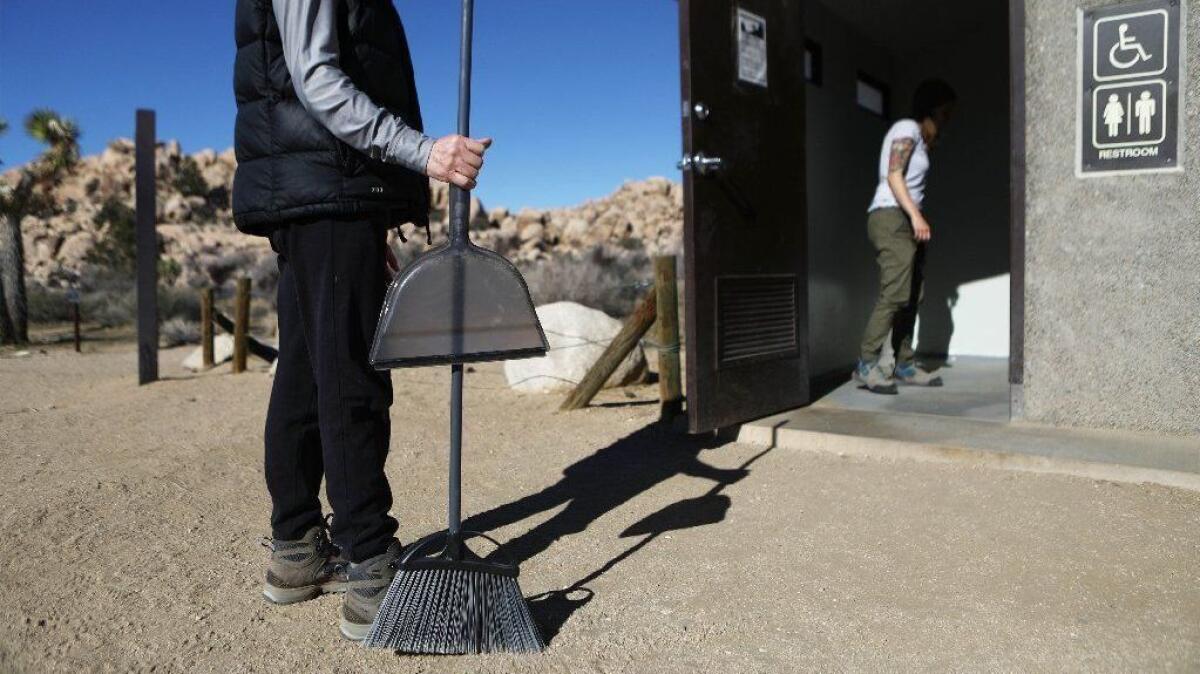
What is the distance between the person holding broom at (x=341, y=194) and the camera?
224 cm

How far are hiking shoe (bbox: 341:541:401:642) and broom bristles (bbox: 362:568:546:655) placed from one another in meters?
0.14

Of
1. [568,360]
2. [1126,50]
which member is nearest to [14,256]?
[568,360]

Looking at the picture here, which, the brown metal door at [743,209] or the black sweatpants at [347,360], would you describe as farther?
the brown metal door at [743,209]

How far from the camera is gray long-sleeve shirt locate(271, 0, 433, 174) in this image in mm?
2211

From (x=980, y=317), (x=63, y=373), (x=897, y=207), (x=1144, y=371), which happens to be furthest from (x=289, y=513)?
(x=63, y=373)

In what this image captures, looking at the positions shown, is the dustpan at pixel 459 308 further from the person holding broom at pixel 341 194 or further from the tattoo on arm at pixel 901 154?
the tattoo on arm at pixel 901 154

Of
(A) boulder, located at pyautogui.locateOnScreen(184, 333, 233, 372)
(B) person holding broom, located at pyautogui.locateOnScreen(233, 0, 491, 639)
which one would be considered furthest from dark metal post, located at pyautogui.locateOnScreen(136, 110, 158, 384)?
(B) person holding broom, located at pyautogui.locateOnScreen(233, 0, 491, 639)

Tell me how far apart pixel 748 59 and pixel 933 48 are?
11.8 ft

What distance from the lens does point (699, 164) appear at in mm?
4266

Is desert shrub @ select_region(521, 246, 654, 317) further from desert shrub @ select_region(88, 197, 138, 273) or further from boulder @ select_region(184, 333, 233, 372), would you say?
desert shrub @ select_region(88, 197, 138, 273)

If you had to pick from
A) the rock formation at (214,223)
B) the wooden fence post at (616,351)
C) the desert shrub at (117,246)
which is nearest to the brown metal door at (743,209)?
the wooden fence post at (616,351)

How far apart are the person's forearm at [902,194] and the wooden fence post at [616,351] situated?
158 centimetres

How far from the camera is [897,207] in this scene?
5.52m

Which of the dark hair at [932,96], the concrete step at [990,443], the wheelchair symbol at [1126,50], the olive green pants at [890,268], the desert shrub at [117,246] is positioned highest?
the desert shrub at [117,246]
